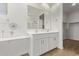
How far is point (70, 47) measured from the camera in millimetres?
2361

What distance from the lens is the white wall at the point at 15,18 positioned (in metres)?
1.70

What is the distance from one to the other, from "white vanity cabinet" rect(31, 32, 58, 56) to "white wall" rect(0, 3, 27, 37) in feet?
1.17

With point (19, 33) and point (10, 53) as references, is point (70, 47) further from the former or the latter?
point (10, 53)

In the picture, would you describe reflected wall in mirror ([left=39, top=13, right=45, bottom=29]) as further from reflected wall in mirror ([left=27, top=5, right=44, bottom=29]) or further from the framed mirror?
the framed mirror

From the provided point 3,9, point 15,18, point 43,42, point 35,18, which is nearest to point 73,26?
point 43,42

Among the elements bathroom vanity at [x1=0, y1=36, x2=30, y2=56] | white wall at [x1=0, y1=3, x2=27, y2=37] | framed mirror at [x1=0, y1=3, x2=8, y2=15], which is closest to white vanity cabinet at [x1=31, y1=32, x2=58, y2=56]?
bathroom vanity at [x1=0, y1=36, x2=30, y2=56]

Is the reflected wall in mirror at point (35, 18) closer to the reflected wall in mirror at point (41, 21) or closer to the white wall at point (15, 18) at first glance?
the reflected wall in mirror at point (41, 21)

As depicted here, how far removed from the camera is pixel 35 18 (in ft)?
8.18

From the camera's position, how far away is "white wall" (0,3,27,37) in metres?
1.70

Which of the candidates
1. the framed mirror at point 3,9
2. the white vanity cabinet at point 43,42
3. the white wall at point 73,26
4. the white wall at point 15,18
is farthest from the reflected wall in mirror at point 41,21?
the framed mirror at point 3,9

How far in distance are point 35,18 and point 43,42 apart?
770mm

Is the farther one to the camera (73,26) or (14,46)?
(73,26)

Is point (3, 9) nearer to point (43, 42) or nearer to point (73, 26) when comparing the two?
point (43, 42)

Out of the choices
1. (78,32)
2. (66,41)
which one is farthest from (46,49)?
(78,32)
